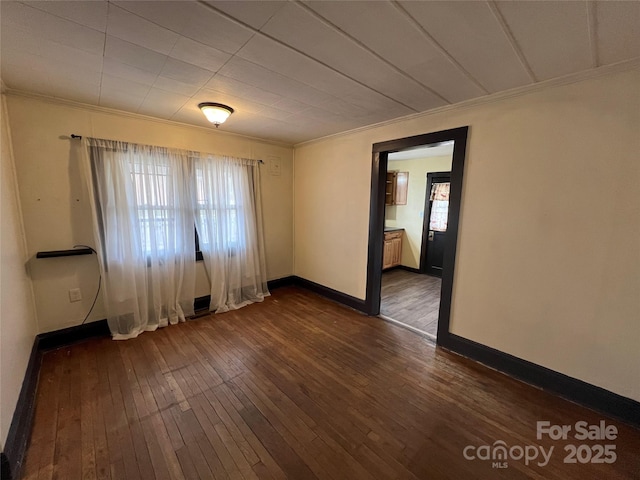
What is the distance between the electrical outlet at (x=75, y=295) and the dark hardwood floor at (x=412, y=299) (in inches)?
138

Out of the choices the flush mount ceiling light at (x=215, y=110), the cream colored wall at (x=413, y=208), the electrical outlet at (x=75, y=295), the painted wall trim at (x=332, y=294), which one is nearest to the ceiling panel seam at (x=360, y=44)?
the flush mount ceiling light at (x=215, y=110)

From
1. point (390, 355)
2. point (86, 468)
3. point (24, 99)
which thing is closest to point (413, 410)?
point (390, 355)

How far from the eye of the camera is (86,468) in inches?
56.6

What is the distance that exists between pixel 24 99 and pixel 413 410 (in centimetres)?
416

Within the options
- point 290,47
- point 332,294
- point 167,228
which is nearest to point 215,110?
point 290,47

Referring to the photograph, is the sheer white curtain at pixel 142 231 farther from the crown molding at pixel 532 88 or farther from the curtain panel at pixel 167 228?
the crown molding at pixel 532 88

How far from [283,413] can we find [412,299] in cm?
280

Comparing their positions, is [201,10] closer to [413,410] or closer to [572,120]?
[572,120]

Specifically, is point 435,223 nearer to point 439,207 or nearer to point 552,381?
point 439,207

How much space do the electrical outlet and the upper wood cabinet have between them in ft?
17.3

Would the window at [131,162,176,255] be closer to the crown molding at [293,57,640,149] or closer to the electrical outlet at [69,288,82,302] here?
the electrical outlet at [69,288,82,302]

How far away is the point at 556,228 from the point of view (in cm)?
197

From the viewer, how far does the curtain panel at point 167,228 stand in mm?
2674

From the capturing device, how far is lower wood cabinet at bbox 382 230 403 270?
17.6ft
